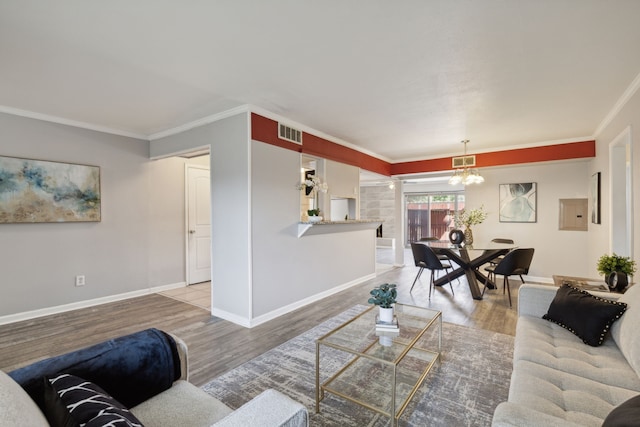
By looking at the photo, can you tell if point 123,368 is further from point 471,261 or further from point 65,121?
point 471,261

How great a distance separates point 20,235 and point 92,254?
0.77m

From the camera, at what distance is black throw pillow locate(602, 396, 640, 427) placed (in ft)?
2.82

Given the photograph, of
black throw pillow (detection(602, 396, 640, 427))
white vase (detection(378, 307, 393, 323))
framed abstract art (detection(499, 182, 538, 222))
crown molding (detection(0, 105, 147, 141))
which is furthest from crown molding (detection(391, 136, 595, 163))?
crown molding (detection(0, 105, 147, 141))

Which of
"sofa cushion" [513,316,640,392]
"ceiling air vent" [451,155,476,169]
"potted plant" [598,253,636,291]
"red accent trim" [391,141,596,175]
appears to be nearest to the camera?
"sofa cushion" [513,316,640,392]

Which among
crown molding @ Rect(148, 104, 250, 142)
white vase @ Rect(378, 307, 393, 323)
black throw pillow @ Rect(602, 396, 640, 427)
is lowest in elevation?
white vase @ Rect(378, 307, 393, 323)

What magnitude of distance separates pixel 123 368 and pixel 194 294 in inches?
139

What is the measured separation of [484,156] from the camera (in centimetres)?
554

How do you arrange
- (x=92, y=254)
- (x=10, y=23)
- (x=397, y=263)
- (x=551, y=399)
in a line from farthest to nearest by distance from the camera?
1. (x=397, y=263)
2. (x=92, y=254)
3. (x=10, y=23)
4. (x=551, y=399)

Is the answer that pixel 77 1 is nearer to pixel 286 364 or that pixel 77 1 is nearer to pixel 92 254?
pixel 286 364

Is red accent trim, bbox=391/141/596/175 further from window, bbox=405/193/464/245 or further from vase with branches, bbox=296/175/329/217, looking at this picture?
window, bbox=405/193/464/245

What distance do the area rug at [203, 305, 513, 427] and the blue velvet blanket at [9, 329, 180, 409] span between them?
754 millimetres

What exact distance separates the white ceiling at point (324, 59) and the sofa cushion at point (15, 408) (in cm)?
191

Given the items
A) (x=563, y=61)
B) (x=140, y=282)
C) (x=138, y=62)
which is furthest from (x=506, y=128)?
(x=140, y=282)

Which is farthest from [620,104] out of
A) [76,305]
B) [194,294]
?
[76,305]
